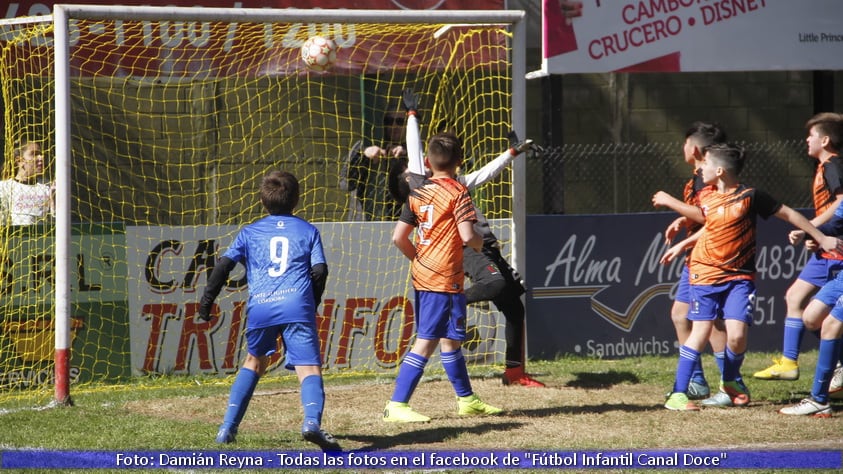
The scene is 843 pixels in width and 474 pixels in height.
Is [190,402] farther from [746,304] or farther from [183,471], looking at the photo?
[746,304]

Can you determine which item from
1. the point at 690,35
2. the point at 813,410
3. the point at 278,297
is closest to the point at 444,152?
the point at 278,297

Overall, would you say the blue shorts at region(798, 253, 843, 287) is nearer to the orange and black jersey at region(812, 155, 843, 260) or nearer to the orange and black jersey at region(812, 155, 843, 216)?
the orange and black jersey at region(812, 155, 843, 260)

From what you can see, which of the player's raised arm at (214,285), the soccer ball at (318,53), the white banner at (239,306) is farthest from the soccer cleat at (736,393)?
the soccer ball at (318,53)

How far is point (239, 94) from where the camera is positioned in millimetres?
11625

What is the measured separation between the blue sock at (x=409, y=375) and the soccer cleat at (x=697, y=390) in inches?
85.7

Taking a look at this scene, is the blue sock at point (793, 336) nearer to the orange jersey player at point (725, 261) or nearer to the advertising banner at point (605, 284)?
the orange jersey player at point (725, 261)

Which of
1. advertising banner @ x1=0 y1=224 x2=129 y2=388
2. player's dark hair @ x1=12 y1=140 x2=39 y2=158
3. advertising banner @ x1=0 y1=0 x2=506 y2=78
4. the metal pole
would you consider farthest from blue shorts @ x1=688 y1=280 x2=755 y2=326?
player's dark hair @ x1=12 y1=140 x2=39 y2=158

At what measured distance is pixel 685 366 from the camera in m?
6.98

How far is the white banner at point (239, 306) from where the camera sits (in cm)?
872

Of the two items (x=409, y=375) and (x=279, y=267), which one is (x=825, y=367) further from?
(x=279, y=267)

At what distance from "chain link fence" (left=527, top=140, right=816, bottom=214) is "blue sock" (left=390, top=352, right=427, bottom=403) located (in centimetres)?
759

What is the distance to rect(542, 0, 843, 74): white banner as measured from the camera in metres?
9.84

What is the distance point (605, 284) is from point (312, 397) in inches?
191

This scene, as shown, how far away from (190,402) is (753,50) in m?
6.67
